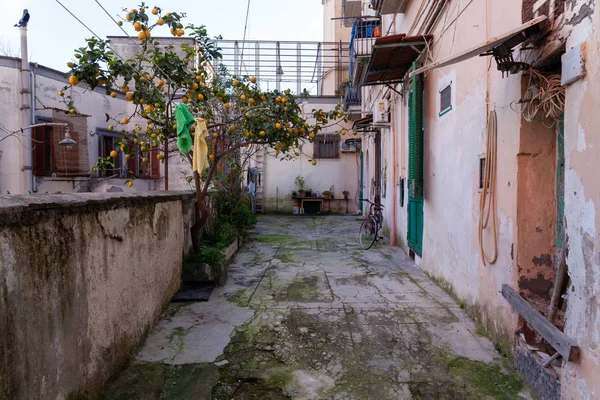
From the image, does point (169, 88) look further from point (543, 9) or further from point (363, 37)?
point (363, 37)

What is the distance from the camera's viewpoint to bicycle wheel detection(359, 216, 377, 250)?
28.9ft

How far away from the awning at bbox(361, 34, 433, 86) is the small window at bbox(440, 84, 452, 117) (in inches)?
29.5

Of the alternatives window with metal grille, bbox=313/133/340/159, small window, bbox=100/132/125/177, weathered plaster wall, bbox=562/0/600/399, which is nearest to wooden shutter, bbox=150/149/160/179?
small window, bbox=100/132/125/177

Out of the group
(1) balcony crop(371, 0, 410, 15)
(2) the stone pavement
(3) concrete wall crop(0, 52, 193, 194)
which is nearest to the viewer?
(2) the stone pavement

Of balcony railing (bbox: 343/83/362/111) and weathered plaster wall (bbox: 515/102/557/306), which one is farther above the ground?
balcony railing (bbox: 343/83/362/111)

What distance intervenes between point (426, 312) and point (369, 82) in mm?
4557

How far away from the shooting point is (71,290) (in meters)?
2.40

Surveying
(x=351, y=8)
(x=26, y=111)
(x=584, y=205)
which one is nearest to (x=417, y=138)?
(x=584, y=205)

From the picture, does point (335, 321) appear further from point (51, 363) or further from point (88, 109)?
point (88, 109)

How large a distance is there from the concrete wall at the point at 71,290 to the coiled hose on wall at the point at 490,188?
3225 millimetres

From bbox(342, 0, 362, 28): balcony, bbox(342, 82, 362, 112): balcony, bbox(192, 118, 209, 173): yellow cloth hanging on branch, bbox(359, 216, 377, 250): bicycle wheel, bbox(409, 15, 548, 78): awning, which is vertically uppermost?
bbox(342, 0, 362, 28): balcony

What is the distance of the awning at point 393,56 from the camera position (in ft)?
18.7

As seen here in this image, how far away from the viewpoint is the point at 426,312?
4.47 metres

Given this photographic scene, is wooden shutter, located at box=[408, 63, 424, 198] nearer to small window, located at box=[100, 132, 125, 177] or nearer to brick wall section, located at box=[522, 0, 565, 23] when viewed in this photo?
brick wall section, located at box=[522, 0, 565, 23]
